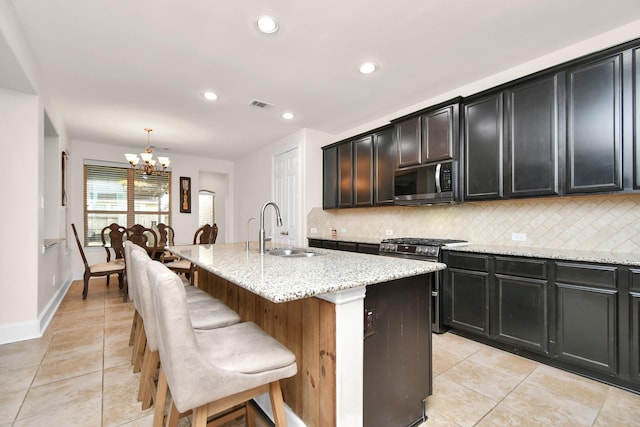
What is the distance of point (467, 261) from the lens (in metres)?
2.76

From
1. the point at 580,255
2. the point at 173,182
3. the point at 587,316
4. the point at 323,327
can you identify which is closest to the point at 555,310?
the point at 587,316

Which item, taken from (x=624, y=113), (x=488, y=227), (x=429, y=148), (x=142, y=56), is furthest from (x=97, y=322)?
(x=624, y=113)

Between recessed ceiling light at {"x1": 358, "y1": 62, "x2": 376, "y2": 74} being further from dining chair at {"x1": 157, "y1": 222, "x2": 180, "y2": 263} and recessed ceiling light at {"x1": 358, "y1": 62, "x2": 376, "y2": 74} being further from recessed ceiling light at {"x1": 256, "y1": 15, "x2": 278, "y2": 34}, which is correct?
dining chair at {"x1": 157, "y1": 222, "x2": 180, "y2": 263}

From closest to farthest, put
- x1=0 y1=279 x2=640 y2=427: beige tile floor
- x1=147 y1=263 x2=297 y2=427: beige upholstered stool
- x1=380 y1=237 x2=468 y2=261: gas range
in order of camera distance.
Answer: x1=147 y1=263 x2=297 y2=427: beige upholstered stool < x1=0 y1=279 x2=640 y2=427: beige tile floor < x1=380 y1=237 x2=468 y2=261: gas range

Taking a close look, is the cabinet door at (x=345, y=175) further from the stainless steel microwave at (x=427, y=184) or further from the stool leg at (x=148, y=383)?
the stool leg at (x=148, y=383)

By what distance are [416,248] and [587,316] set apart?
1.40m

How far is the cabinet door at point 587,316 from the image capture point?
1.99 metres

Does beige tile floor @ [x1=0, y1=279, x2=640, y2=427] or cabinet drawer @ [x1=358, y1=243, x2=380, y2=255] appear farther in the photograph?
cabinet drawer @ [x1=358, y1=243, x2=380, y2=255]

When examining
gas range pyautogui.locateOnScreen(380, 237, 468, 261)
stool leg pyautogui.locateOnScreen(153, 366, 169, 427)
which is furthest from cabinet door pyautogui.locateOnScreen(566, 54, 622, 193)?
stool leg pyautogui.locateOnScreen(153, 366, 169, 427)

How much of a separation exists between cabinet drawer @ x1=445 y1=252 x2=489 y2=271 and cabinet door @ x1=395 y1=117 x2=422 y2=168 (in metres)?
1.18

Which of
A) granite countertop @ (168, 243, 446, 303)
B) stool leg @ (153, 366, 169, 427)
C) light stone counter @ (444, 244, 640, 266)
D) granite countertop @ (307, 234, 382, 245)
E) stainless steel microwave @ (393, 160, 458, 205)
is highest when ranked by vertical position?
stainless steel microwave @ (393, 160, 458, 205)

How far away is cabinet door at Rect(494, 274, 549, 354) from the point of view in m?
2.29

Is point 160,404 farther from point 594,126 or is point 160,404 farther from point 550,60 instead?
point 550,60

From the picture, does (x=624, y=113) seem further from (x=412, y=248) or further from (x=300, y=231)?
(x=300, y=231)
